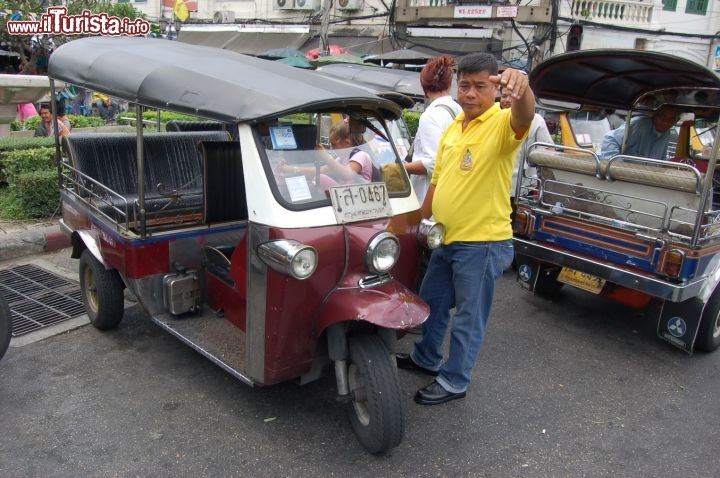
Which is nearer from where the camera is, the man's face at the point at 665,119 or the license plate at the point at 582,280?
the license plate at the point at 582,280

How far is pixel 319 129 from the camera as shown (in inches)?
131

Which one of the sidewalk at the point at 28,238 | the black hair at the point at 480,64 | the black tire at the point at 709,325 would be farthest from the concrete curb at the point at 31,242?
the black tire at the point at 709,325

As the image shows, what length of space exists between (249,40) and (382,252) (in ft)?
63.2

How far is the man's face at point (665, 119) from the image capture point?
17.3ft

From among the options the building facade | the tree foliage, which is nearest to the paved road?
the building facade

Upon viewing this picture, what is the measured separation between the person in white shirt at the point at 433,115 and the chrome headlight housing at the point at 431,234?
1031mm

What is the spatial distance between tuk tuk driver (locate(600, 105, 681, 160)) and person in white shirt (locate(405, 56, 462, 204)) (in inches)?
75.5

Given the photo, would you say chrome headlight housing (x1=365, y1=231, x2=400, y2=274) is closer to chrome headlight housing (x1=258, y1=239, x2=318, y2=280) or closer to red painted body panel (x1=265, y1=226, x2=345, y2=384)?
red painted body panel (x1=265, y1=226, x2=345, y2=384)

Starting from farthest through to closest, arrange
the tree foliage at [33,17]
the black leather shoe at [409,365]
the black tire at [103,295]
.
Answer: the tree foliage at [33,17]
the black tire at [103,295]
the black leather shoe at [409,365]

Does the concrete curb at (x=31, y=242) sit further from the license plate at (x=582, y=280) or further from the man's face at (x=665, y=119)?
the man's face at (x=665, y=119)

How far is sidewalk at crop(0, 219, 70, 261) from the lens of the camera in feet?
18.2

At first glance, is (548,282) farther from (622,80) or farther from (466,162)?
(466,162)

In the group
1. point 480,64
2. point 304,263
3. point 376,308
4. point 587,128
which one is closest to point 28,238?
point 304,263

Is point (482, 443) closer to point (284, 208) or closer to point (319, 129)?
point (284, 208)
